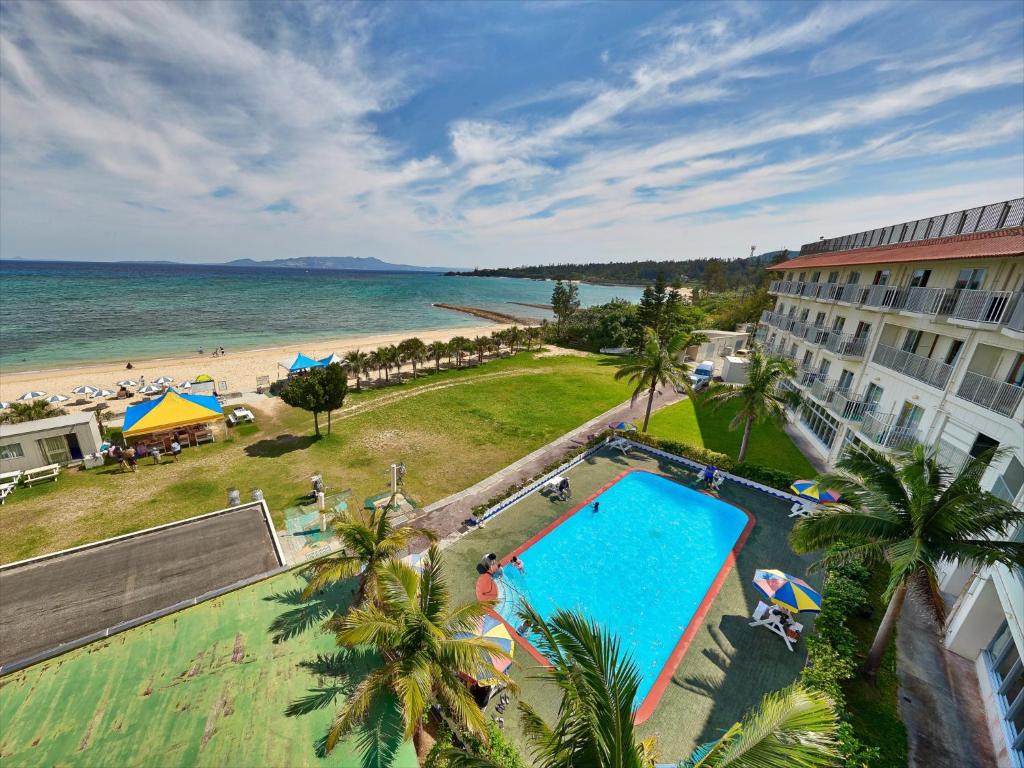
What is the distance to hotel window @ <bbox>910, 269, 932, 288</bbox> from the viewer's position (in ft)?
58.6

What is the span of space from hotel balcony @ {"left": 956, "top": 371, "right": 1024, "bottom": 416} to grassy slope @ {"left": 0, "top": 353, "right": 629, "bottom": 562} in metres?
18.8

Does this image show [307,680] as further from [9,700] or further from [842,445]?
[842,445]

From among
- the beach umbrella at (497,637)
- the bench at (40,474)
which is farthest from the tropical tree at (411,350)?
the beach umbrella at (497,637)

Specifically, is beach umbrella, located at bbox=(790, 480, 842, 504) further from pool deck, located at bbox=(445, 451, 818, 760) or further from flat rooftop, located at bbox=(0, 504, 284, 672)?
flat rooftop, located at bbox=(0, 504, 284, 672)

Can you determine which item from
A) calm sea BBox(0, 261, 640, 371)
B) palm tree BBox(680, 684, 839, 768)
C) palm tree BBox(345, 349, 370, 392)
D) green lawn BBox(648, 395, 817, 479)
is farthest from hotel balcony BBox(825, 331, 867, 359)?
calm sea BBox(0, 261, 640, 371)

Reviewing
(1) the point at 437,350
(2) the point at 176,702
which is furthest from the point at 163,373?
(2) the point at 176,702

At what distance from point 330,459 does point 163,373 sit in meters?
33.1

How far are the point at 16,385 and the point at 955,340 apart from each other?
66775mm

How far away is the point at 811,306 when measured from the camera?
28.2 m

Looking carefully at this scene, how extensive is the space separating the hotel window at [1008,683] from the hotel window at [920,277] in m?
14.1

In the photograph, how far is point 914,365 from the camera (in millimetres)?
17094

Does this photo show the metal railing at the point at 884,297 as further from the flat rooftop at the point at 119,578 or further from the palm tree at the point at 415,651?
the flat rooftop at the point at 119,578

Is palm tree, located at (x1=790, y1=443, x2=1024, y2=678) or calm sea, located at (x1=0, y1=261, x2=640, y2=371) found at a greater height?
palm tree, located at (x1=790, y1=443, x2=1024, y2=678)

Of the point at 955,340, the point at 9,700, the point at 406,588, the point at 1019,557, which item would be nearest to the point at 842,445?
the point at 955,340
